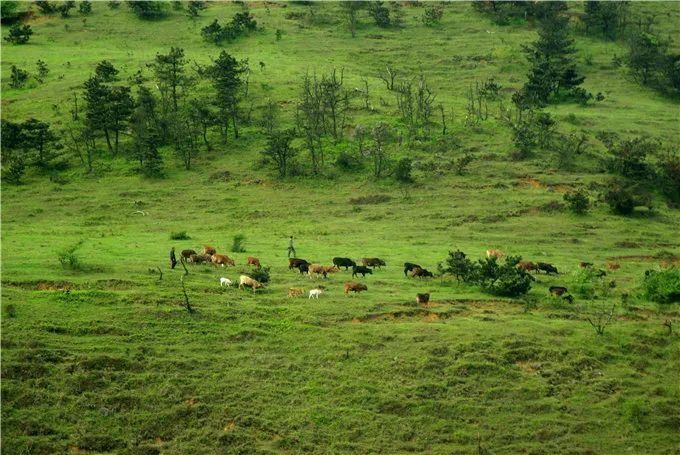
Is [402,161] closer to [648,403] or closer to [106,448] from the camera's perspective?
Result: [648,403]

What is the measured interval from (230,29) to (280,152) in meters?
37.2

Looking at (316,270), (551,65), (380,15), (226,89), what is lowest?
(316,270)

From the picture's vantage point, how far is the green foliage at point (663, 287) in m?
34.0

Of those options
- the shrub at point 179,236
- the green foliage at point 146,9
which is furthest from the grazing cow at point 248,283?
the green foliage at point 146,9

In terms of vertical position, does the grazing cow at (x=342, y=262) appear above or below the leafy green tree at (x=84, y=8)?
below

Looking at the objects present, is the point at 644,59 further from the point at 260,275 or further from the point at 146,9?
the point at 260,275

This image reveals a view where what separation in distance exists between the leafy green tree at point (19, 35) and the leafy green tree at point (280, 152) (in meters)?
43.2

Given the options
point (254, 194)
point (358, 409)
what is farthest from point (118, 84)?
point (358, 409)

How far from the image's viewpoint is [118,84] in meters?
70.1

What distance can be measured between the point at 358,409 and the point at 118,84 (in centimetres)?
5216

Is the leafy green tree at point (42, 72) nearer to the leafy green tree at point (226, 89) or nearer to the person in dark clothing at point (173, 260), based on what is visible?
the leafy green tree at point (226, 89)

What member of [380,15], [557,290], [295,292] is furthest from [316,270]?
[380,15]

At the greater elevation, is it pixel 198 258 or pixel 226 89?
pixel 226 89

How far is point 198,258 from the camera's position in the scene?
35438mm
